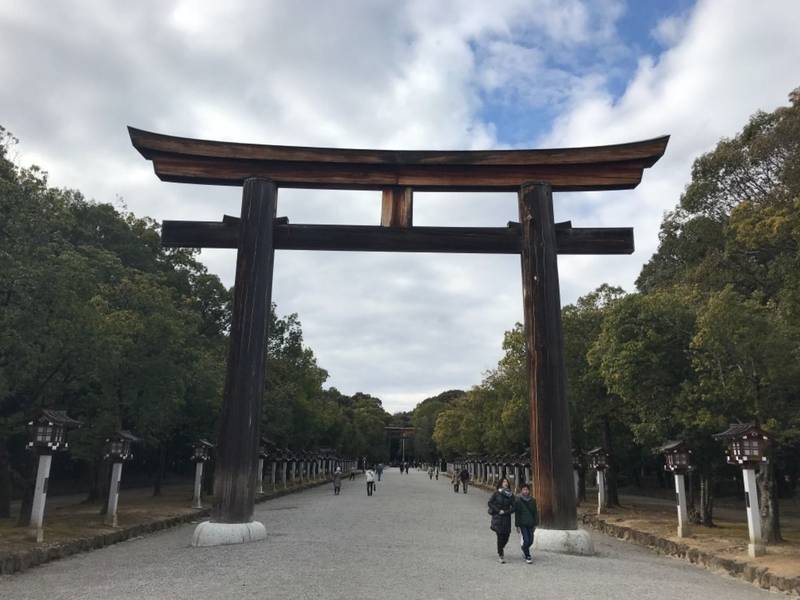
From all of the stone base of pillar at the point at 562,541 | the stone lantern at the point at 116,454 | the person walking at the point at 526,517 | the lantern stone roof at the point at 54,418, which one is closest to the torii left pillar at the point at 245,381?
the lantern stone roof at the point at 54,418

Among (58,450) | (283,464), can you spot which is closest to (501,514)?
(58,450)

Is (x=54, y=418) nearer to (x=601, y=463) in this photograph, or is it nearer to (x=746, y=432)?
(x=746, y=432)

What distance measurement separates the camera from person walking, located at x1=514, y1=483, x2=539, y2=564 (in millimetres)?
10461

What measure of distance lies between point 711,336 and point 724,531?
5.82m

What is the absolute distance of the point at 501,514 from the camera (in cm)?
1061

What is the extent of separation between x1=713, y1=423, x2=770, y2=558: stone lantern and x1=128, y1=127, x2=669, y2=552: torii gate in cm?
466

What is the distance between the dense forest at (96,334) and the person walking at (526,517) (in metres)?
11.4

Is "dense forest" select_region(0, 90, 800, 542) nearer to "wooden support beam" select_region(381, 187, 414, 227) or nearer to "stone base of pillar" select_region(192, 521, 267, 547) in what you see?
"stone base of pillar" select_region(192, 521, 267, 547)

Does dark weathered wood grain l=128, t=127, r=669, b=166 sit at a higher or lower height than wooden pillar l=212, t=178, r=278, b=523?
higher

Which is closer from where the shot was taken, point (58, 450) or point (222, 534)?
point (222, 534)

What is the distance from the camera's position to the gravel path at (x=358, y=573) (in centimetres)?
790

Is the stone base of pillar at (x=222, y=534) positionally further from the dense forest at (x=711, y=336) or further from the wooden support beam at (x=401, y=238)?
the dense forest at (x=711, y=336)

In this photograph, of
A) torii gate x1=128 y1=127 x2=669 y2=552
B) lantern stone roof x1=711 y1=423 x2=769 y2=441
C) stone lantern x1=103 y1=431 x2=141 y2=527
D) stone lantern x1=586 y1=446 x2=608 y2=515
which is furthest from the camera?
stone lantern x1=586 y1=446 x2=608 y2=515

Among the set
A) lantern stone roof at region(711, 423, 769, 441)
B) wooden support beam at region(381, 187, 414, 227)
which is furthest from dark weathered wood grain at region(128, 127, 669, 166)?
lantern stone roof at region(711, 423, 769, 441)
